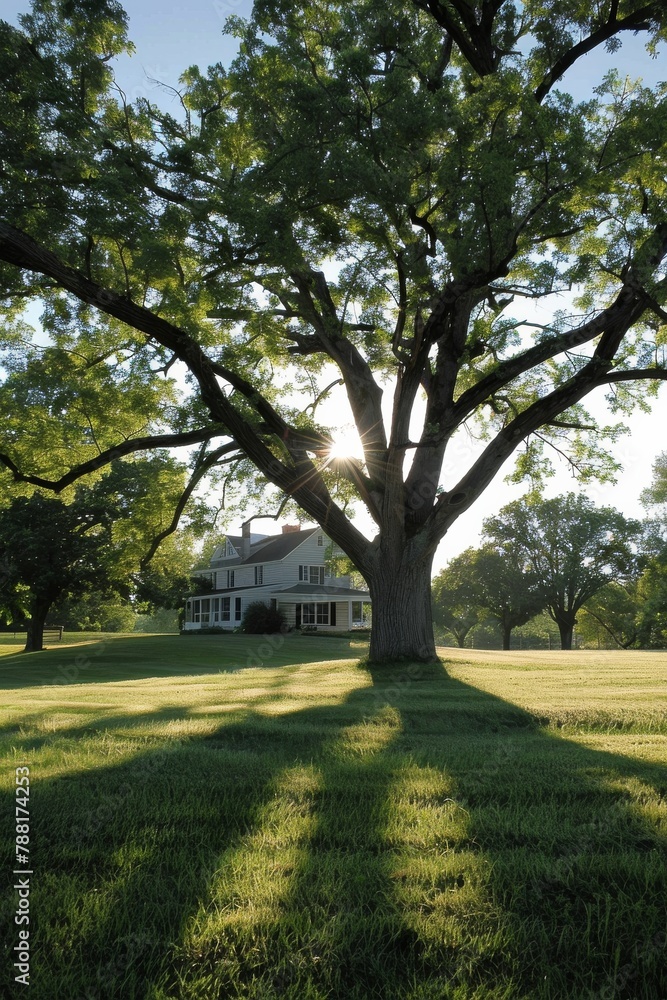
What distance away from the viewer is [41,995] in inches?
92.9

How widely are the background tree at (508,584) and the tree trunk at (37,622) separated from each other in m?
35.6

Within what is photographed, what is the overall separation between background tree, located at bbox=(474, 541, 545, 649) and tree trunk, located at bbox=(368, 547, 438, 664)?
141ft

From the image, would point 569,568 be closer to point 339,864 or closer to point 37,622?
point 37,622

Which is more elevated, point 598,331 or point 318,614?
point 598,331

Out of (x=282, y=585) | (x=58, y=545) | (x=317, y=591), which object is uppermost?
(x=58, y=545)

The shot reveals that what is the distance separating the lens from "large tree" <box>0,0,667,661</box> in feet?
A: 36.0

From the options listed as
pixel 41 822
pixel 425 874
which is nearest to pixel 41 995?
pixel 41 822

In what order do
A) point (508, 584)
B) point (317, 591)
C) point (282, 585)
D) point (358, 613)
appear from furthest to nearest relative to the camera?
point (508, 584) < point (358, 613) < point (282, 585) < point (317, 591)

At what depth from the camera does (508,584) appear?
5572 centimetres

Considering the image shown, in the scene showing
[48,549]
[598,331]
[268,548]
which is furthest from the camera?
[268,548]

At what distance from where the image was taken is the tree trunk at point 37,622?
3406 cm

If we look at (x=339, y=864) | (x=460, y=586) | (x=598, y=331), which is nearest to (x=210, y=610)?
(x=460, y=586)

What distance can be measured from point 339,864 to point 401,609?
36.2 feet

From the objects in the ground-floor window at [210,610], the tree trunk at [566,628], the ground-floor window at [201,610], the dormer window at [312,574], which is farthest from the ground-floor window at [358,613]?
the tree trunk at [566,628]
